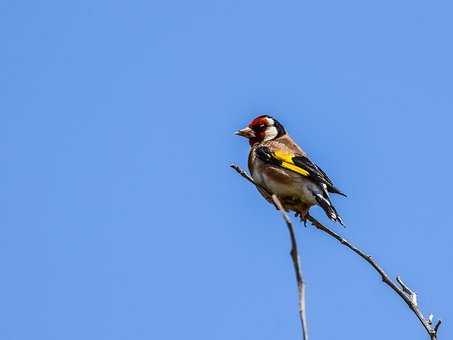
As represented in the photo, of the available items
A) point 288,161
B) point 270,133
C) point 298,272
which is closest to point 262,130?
point 270,133

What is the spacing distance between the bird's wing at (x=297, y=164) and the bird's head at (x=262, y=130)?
0.74 metres

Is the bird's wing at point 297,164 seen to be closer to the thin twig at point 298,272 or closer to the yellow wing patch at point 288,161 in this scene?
the yellow wing patch at point 288,161

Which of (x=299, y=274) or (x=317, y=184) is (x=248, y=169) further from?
(x=299, y=274)

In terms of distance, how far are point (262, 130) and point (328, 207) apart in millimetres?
1983

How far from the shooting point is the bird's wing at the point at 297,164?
28.2ft

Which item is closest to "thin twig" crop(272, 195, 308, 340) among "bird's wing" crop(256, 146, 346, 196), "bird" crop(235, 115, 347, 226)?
"bird" crop(235, 115, 347, 226)

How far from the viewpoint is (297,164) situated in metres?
8.81

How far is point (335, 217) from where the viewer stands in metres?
8.23

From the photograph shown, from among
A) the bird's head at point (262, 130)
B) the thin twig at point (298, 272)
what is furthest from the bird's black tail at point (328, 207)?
the thin twig at point (298, 272)

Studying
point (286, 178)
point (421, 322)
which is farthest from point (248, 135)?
point (421, 322)

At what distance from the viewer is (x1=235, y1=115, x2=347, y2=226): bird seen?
848cm

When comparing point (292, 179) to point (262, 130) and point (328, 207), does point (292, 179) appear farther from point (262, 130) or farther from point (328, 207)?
point (262, 130)

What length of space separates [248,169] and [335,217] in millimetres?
1403

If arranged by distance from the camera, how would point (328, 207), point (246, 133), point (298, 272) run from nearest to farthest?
1. point (298, 272)
2. point (328, 207)
3. point (246, 133)
